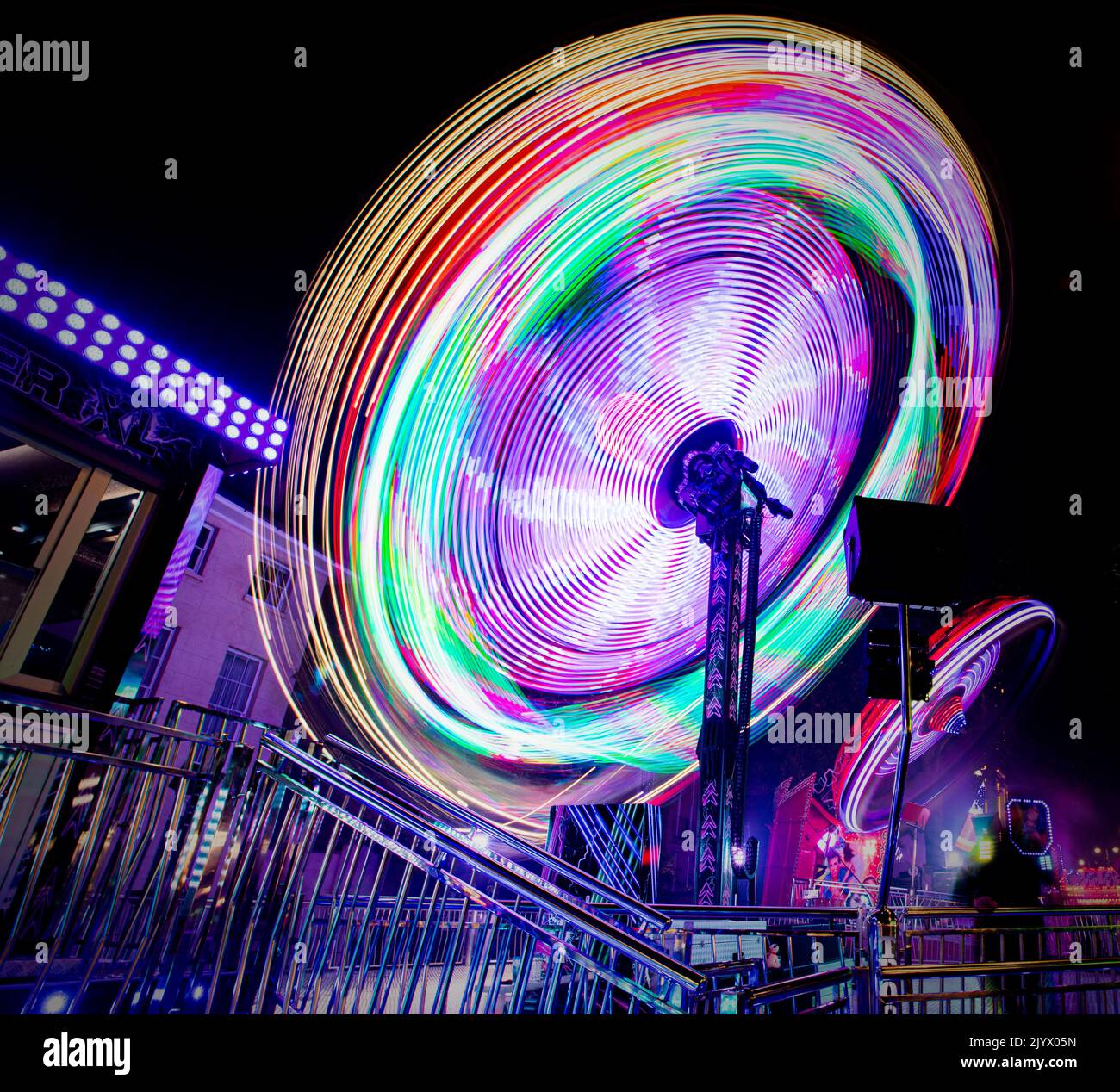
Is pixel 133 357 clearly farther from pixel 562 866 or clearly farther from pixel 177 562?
pixel 562 866

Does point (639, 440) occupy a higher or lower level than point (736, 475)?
higher

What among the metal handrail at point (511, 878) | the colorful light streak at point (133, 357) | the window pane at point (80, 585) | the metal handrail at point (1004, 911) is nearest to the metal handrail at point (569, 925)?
the metal handrail at point (511, 878)

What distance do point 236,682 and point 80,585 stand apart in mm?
13541

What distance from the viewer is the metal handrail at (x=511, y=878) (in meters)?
3.19

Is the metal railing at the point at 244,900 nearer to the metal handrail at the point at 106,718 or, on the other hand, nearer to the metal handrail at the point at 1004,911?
the metal handrail at the point at 106,718

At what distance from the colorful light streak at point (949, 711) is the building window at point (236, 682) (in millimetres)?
16067

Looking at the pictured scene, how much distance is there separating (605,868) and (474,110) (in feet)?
33.6

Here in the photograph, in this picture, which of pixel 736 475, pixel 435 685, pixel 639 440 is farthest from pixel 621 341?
pixel 435 685

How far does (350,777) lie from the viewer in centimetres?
498

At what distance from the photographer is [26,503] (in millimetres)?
7488

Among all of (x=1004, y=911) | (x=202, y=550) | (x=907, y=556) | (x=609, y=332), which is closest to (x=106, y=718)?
(x=907, y=556)

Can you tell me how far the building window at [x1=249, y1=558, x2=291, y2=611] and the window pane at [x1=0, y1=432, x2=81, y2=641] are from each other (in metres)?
13.9

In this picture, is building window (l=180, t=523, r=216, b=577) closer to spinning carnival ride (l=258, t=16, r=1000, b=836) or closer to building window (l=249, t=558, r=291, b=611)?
building window (l=249, t=558, r=291, b=611)
